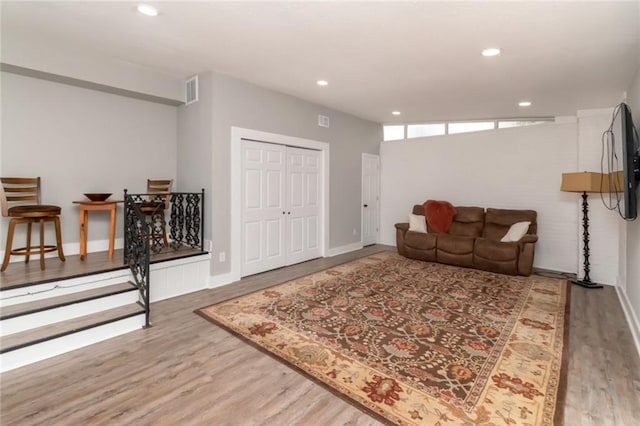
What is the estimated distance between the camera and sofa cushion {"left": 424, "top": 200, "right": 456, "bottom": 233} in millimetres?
5696

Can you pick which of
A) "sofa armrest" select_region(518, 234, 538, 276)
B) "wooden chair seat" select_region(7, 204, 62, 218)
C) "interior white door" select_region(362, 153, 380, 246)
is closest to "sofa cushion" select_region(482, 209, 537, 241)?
"sofa armrest" select_region(518, 234, 538, 276)

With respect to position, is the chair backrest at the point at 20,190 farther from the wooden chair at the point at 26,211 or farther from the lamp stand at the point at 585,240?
the lamp stand at the point at 585,240

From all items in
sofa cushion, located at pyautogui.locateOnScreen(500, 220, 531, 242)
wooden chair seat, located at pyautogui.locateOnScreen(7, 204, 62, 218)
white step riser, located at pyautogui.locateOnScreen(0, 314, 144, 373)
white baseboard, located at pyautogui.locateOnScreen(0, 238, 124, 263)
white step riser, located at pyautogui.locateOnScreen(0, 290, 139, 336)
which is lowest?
white step riser, located at pyautogui.locateOnScreen(0, 314, 144, 373)

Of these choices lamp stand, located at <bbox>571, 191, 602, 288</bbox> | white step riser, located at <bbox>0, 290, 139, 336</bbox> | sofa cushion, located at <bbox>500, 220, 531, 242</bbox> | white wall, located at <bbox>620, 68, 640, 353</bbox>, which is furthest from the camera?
sofa cushion, located at <bbox>500, 220, 531, 242</bbox>

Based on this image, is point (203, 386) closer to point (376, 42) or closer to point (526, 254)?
point (376, 42)

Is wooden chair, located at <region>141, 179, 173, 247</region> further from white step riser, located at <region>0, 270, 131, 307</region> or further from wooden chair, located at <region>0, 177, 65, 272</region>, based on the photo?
wooden chair, located at <region>0, 177, 65, 272</region>

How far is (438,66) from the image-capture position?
3607 millimetres

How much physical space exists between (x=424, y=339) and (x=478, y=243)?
2800 millimetres

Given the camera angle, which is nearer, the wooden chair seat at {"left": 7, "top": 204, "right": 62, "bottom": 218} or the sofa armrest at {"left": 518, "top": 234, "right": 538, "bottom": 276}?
the wooden chair seat at {"left": 7, "top": 204, "right": 62, "bottom": 218}

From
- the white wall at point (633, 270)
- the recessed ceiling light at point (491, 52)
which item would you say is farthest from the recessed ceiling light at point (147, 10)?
the white wall at point (633, 270)

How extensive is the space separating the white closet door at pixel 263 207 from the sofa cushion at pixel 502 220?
3.42 metres

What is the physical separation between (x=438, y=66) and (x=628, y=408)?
3.33 m

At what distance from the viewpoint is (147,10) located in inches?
102

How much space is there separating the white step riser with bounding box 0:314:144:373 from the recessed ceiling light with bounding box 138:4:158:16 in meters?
2.64
